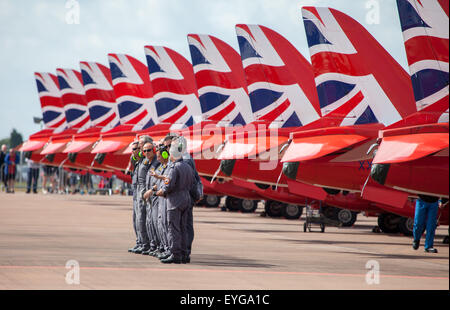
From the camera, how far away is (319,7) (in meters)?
16.4

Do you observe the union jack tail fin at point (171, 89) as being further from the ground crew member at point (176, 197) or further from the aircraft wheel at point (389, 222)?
the ground crew member at point (176, 197)

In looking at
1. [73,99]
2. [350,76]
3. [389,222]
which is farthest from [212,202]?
[350,76]

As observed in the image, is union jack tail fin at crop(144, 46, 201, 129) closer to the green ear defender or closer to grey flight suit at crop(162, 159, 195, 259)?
the green ear defender

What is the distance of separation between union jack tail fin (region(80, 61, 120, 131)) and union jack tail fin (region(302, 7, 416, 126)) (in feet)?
58.1

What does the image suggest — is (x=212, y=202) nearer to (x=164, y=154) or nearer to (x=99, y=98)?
(x=99, y=98)

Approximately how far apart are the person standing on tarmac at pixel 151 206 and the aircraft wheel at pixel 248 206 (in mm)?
15014

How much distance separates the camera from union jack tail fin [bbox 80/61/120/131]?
33.1 metres

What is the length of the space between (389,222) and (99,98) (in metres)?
16.9

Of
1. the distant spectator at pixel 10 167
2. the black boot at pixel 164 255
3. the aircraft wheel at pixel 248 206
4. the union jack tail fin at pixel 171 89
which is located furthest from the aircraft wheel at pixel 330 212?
the distant spectator at pixel 10 167

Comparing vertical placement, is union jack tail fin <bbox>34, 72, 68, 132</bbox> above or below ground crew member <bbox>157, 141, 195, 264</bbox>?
above

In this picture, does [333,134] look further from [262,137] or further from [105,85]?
[105,85]

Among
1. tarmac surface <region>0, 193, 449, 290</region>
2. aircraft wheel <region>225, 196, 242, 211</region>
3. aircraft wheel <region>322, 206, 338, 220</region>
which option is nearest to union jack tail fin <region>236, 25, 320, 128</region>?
A: tarmac surface <region>0, 193, 449, 290</region>
